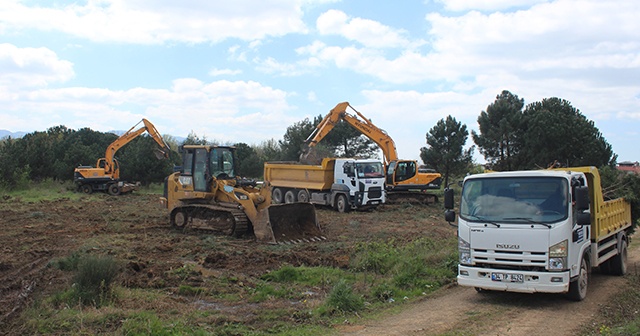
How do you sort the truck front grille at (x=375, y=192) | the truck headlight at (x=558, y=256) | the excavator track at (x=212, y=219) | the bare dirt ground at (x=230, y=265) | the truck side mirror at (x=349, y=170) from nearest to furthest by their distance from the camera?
1. the bare dirt ground at (x=230, y=265)
2. the truck headlight at (x=558, y=256)
3. the excavator track at (x=212, y=219)
4. the truck side mirror at (x=349, y=170)
5. the truck front grille at (x=375, y=192)

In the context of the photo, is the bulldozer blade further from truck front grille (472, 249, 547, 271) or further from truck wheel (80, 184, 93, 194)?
truck wheel (80, 184, 93, 194)

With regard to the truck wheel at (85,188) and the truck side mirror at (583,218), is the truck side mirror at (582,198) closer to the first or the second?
the truck side mirror at (583,218)

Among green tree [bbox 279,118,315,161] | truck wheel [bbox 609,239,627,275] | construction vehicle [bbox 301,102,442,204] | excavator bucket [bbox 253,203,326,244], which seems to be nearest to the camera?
truck wheel [bbox 609,239,627,275]

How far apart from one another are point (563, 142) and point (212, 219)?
2528 cm

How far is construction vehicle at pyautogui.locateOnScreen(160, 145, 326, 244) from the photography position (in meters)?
15.1

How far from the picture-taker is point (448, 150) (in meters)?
41.0

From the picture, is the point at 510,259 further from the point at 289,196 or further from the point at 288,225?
the point at 289,196

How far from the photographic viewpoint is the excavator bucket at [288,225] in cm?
1470

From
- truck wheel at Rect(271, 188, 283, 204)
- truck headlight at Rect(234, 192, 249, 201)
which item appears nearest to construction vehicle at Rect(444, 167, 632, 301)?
truck headlight at Rect(234, 192, 249, 201)

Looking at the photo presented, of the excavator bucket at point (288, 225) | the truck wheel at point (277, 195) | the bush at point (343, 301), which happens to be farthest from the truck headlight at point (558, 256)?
the truck wheel at point (277, 195)

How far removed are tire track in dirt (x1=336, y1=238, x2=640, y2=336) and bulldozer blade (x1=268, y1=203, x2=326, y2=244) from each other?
20.1 feet

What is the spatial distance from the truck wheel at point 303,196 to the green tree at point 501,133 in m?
17.2

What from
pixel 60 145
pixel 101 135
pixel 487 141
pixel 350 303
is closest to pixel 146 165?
pixel 60 145

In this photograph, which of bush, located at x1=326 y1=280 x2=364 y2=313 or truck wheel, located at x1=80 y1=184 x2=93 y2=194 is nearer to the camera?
bush, located at x1=326 y1=280 x2=364 y2=313
